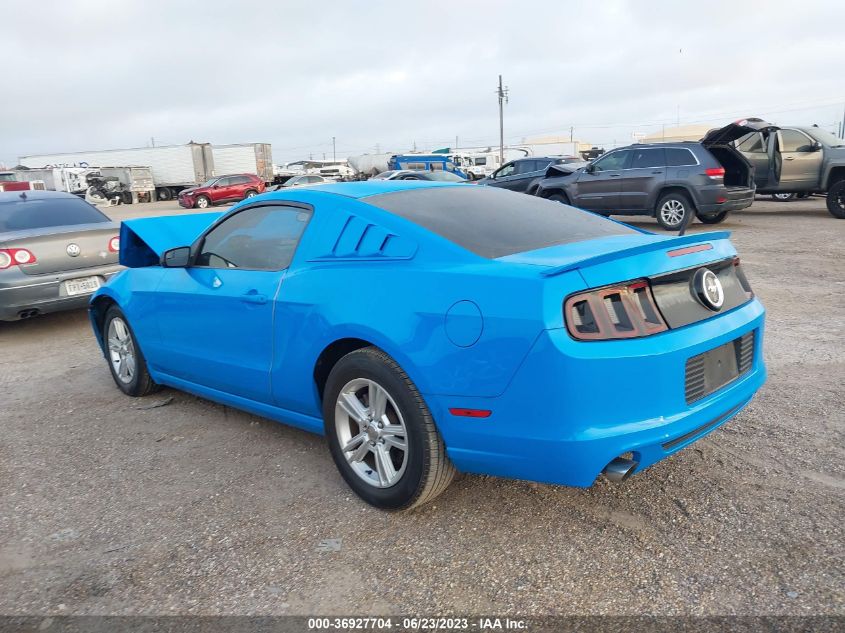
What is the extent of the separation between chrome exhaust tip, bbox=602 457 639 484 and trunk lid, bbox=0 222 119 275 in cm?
609

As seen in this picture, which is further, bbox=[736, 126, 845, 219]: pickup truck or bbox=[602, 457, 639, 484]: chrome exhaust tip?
bbox=[736, 126, 845, 219]: pickup truck

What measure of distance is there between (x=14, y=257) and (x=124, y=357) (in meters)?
2.59

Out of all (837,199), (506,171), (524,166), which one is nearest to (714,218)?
(837,199)

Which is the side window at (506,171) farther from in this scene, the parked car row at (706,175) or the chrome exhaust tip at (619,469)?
the chrome exhaust tip at (619,469)

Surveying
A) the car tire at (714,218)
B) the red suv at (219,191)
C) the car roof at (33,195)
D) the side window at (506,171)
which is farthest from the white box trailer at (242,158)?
the car roof at (33,195)


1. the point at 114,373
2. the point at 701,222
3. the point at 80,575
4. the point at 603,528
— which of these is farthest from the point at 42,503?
the point at 701,222

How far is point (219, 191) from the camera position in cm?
3328

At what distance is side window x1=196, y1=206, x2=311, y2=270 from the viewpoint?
141 inches

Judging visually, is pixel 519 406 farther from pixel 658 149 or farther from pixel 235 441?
pixel 658 149

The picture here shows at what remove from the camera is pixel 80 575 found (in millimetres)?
2748

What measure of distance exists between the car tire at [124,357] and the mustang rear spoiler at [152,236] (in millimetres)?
439

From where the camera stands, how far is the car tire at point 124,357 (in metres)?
4.75

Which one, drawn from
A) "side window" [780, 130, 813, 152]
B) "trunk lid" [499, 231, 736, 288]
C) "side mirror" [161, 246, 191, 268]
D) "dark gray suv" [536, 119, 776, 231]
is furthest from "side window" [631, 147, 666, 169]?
"side mirror" [161, 246, 191, 268]

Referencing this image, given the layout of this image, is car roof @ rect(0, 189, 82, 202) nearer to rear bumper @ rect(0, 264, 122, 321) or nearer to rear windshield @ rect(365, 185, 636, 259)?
rear bumper @ rect(0, 264, 122, 321)
